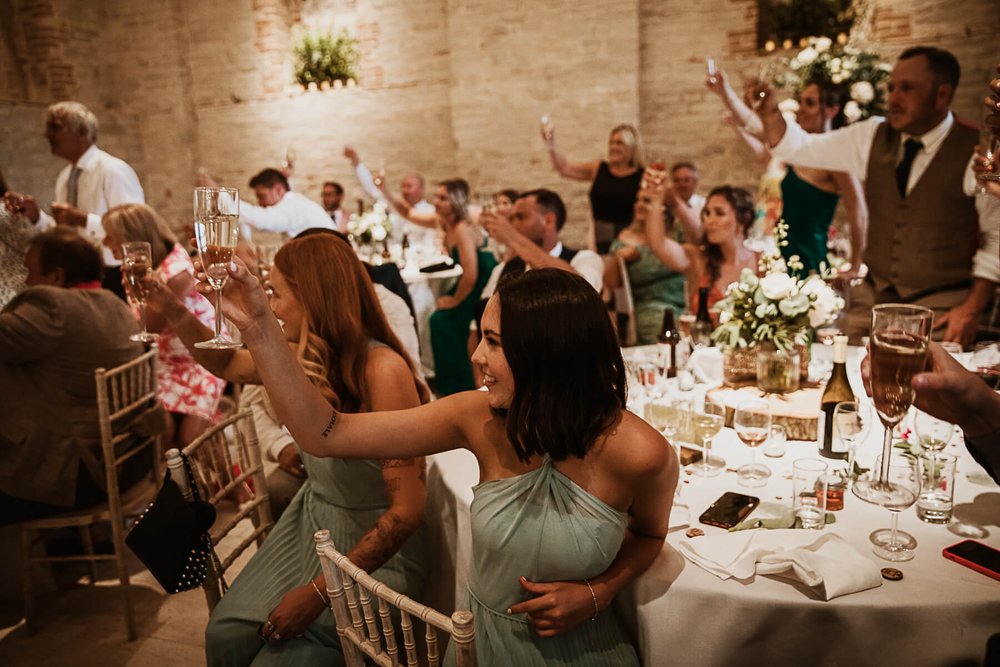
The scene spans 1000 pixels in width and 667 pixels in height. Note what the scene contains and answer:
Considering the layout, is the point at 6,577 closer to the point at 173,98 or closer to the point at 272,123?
the point at 272,123

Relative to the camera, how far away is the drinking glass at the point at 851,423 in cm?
173

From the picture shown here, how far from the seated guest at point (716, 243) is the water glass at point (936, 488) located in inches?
76.6

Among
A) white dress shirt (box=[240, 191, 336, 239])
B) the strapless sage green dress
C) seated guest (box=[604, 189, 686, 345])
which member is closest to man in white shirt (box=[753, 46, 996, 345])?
seated guest (box=[604, 189, 686, 345])

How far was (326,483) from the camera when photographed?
1955mm

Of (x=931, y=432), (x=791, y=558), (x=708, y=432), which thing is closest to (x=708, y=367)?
(x=708, y=432)

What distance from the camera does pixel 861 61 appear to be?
20.7 feet

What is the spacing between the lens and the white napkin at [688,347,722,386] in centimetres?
250

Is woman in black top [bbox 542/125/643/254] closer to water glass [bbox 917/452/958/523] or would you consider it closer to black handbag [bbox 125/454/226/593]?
water glass [bbox 917/452/958/523]

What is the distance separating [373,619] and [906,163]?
130 inches

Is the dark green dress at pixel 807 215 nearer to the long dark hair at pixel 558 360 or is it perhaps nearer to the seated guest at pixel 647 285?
the seated guest at pixel 647 285

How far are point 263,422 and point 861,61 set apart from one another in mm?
6113

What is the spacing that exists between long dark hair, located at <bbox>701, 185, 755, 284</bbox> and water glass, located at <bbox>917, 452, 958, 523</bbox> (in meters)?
2.16

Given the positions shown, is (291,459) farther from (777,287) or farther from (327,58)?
(327,58)

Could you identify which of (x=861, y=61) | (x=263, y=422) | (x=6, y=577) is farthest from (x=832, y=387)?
(x=861, y=61)
